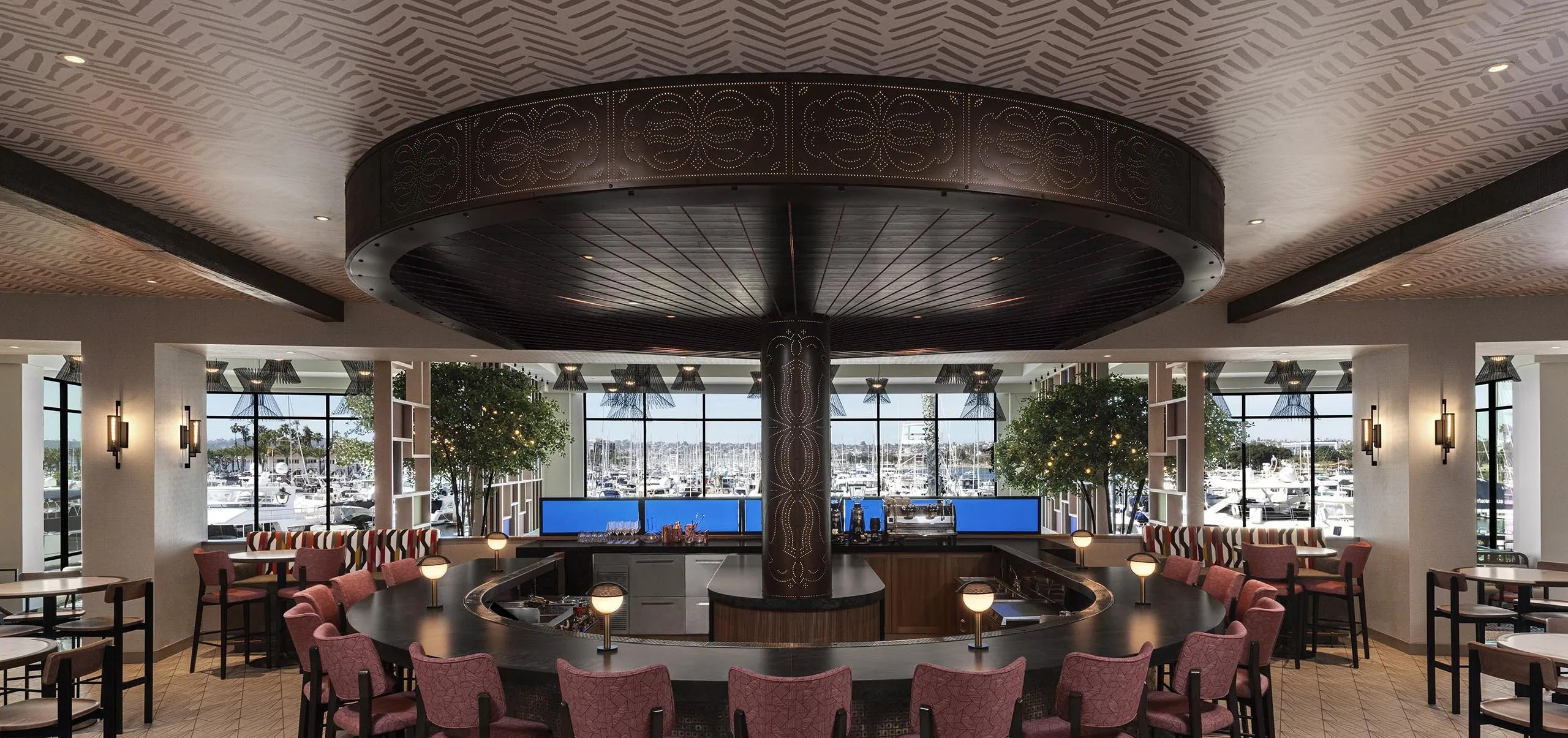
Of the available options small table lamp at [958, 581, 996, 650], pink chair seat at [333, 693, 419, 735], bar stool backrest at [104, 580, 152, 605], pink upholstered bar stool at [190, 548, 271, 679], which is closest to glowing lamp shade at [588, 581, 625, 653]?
pink chair seat at [333, 693, 419, 735]

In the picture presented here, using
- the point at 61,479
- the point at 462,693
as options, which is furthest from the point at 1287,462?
the point at 61,479

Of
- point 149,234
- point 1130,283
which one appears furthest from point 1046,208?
point 149,234

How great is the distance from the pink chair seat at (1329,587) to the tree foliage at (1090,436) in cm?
303

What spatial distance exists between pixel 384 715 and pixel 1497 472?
48.9 ft

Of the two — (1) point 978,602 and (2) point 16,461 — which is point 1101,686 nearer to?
(1) point 978,602

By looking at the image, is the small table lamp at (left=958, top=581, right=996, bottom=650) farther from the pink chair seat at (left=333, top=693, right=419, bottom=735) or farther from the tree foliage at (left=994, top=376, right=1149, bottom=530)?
the tree foliage at (left=994, top=376, right=1149, bottom=530)

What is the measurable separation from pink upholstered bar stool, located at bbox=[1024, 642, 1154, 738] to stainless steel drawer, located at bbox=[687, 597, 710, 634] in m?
5.81

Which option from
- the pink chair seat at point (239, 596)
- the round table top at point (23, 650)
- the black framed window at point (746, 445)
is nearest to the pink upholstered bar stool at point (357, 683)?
the round table top at point (23, 650)

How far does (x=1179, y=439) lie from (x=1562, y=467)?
554 cm

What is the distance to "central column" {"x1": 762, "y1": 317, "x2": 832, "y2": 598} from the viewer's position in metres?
6.93

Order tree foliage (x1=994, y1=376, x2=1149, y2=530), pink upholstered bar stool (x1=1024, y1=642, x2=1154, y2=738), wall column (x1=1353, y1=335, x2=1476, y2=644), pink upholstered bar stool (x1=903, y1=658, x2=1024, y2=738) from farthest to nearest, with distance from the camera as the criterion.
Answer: tree foliage (x1=994, y1=376, x2=1149, y2=530) → wall column (x1=1353, y1=335, x2=1476, y2=644) → pink upholstered bar stool (x1=1024, y1=642, x2=1154, y2=738) → pink upholstered bar stool (x1=903, y1=658, x2=1024, y2=738)

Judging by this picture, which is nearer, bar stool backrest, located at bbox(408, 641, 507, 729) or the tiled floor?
bar stool backrest, located at bbox(408, 641, 507, 729)

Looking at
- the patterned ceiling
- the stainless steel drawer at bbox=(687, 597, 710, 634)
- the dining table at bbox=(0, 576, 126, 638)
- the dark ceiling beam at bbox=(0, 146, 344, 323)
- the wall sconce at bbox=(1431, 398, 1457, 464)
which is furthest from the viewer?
the stainless steel drawer at bbox=(687, 597, 710, 634)

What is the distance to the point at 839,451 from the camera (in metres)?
19.9
